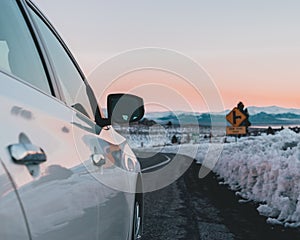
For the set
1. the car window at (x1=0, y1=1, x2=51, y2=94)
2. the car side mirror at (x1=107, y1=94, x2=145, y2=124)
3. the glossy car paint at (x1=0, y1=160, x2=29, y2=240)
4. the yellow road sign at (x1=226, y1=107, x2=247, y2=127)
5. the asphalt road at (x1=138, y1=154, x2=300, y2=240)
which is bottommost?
the asphalt road at (x1=138, y1=154, x2=300, y2=240)

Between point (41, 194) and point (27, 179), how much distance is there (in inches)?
4.6

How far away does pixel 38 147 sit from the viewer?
1.58 metres

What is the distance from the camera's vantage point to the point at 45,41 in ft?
8.88

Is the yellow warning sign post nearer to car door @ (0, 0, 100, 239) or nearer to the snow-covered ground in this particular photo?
the snow-covered ground

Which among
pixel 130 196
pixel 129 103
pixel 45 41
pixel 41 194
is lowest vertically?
pixel 130 196

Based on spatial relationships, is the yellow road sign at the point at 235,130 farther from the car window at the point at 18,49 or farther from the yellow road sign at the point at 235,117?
the car window at the point at 18,49

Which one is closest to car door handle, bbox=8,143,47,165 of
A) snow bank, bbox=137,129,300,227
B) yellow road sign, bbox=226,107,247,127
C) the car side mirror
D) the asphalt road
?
the car side mirror

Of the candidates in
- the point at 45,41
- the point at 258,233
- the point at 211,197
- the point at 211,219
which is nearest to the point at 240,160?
the point at 211,197

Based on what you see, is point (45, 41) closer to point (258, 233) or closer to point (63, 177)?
point (63, 177)

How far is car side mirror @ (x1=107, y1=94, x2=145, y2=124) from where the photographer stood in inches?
131

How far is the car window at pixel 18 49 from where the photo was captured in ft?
6.67

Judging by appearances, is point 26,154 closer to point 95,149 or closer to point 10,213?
point 10,213

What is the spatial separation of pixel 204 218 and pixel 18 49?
5656 mm

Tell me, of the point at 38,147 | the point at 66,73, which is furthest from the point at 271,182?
the point at 38,147
